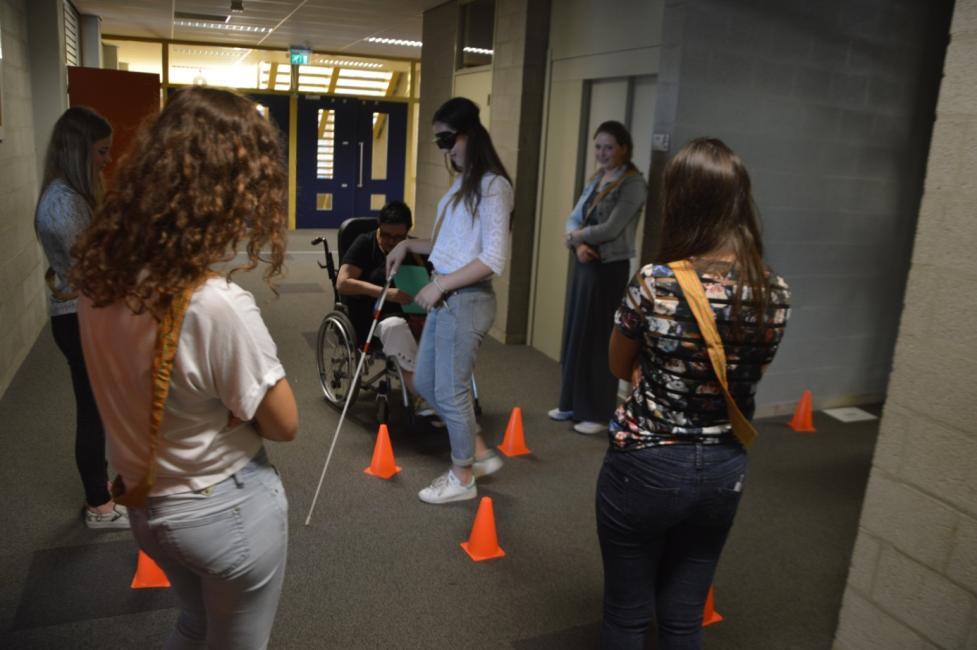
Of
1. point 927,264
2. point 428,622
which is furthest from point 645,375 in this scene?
point 428,622

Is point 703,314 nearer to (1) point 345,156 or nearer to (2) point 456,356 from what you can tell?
(2) point 456,356

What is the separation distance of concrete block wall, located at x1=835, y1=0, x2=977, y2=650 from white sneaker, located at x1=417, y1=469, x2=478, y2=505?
1561 mm

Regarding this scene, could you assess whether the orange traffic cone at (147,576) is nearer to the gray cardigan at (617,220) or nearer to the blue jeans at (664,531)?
the blue jeans at (664,531)

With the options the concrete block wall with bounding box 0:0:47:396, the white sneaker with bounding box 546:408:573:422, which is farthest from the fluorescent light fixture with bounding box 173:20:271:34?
the white sneaker with bounding box 546:408:573:422

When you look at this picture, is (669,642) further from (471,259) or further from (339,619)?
(471,259)

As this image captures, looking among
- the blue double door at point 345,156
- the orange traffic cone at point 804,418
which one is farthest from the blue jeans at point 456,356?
the blue double door at point 345,156

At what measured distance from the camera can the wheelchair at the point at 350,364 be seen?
152 inches

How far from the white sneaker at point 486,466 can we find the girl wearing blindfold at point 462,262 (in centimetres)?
30

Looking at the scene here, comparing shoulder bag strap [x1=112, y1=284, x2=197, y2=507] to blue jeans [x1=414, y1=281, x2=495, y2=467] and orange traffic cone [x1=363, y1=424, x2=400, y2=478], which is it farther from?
orange traffic cone [x1=363, y1=424, x2=400, y2=478]

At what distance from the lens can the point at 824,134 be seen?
13.7 feet

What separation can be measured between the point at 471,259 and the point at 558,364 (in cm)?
267

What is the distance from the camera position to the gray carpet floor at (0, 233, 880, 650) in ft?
7.75

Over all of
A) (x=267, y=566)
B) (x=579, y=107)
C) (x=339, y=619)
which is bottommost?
(x=339, y=619)

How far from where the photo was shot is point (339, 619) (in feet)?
7.82
